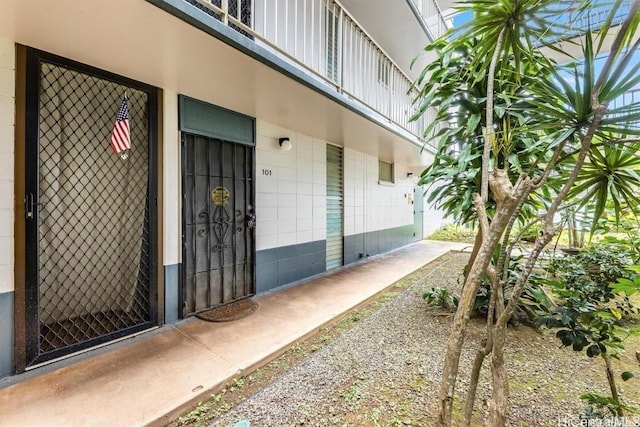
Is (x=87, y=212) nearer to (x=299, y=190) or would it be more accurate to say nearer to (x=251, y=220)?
(x=251, y=220)

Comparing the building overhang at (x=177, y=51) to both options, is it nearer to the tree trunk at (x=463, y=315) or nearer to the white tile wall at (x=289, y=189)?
the white tile wall at (x=289, y=189)

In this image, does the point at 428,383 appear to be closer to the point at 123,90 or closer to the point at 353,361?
the point at 353,361

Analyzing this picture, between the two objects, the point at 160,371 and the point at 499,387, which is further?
the point at 160,371

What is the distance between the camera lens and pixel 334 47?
518 cm

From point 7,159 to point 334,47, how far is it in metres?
4.76

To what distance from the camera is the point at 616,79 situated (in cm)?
127

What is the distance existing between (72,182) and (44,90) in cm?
88

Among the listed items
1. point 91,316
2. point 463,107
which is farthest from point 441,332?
point 91,316

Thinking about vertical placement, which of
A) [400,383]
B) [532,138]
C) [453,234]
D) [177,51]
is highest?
[177,51]

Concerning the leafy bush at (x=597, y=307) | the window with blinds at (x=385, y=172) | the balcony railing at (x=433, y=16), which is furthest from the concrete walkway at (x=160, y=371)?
the balcony railing at (x=433, y=16)

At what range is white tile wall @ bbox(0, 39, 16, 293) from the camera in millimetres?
2252

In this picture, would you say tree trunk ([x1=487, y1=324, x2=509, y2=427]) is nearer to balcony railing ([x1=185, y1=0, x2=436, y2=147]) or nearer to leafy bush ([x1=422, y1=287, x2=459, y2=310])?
leafy bush ([x1=422, y1=287, x2=459, y2=310])

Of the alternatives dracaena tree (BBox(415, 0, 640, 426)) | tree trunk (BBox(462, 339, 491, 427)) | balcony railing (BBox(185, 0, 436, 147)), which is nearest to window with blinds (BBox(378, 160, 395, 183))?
A: balcony railing (BBox(185, 0, 436, 147))

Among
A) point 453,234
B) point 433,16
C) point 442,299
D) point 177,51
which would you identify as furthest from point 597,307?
point 453,234
